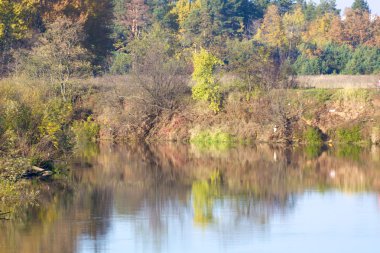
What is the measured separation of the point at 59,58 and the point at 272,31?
38.6m

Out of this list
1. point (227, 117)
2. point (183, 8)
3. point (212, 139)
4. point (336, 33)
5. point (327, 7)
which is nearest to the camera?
point (212, 139)

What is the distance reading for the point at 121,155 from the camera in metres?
39.5

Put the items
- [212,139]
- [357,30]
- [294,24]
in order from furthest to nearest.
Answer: [294,24]
[357,30]
[212,139]

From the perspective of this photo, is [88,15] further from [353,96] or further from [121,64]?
[353,96]

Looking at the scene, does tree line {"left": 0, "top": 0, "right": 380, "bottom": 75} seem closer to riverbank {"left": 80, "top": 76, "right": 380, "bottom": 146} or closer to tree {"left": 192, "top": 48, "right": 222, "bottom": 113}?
tree {"left": 192, "top": 48, "right": 222, "bottom": 113}

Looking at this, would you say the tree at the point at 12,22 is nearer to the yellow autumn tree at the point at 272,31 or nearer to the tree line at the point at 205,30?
the tree line at the point at 205,30

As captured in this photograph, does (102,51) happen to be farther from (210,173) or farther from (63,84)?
(210,173)

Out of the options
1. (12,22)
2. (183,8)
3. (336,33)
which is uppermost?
(183,8)

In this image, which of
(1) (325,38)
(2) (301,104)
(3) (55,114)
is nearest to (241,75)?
(2) (301,104)

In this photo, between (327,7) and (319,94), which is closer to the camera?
(319,94)

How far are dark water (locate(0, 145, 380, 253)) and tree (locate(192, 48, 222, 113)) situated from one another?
7.63 m

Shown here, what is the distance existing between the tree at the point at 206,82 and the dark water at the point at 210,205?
300 inches

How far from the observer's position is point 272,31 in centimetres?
8325

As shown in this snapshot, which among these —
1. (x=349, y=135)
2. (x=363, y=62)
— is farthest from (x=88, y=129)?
(x=363, y=62)
